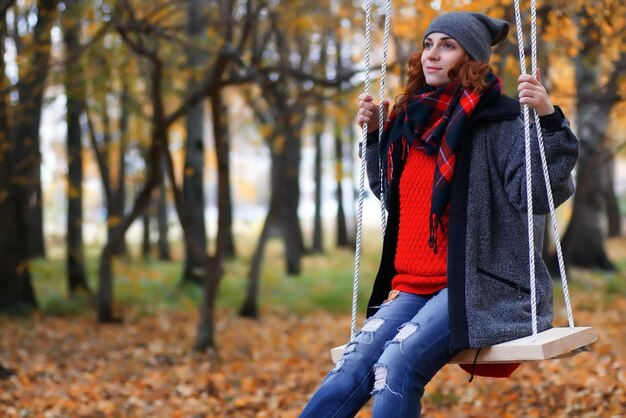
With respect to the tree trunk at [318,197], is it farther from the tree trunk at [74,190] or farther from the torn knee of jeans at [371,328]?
the torn knee of jeans at [371,328]

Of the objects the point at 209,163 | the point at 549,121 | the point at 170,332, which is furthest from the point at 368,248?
the point at 549,121

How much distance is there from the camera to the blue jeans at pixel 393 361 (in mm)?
2855

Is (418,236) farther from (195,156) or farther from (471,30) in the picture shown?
(195,156)

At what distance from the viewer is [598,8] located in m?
5.84

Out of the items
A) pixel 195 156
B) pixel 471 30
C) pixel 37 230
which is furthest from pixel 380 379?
pixel 37 230

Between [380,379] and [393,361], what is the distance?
0.25 feet

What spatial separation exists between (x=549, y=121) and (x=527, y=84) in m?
0.15

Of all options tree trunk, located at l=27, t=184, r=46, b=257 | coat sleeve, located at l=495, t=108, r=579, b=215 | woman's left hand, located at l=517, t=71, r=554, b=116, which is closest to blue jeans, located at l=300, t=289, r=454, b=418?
coat sleeve, located at l=495, t=108, r=579, b=215

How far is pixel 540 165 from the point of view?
2902mm

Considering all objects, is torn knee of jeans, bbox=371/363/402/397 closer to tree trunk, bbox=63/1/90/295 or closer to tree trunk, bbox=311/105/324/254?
tree trunk, bbox=63/1/90/295

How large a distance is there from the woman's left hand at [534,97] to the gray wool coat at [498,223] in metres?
0.03

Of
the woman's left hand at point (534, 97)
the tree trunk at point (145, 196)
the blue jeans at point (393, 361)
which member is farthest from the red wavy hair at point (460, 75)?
the tree trunk at point (145, 196)

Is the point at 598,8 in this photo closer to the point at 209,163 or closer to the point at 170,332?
the point at 170,332

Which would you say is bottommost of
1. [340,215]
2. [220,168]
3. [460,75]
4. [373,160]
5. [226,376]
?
[226,376]
